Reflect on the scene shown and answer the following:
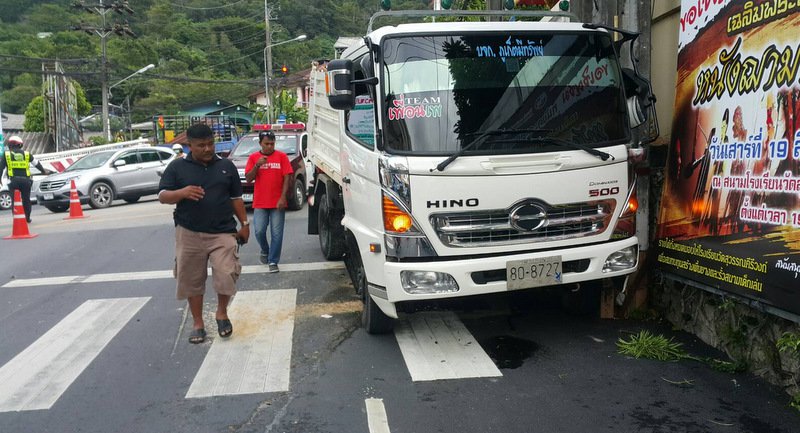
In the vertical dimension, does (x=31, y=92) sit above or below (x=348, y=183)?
above

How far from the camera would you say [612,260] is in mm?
5191

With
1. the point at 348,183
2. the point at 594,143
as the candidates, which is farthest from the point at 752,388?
the point at 348,183

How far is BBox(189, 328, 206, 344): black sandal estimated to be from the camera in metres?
5.74

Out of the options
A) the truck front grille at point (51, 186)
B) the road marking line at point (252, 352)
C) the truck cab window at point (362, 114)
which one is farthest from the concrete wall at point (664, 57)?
the truck front grille at point (51, 186)

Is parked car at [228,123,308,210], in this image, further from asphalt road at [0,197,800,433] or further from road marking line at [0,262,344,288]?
asphalt road at [0,197,800,433]

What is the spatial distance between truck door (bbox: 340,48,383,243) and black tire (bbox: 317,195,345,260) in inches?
78.4

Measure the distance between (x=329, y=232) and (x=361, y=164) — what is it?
3.19 metres

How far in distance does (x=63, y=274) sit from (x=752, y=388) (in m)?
8.26

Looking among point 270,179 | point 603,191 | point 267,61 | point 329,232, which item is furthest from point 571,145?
point 267,61

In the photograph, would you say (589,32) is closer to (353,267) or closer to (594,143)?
(594,143)

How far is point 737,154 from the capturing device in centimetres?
463

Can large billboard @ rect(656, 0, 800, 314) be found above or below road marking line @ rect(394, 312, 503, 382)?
above

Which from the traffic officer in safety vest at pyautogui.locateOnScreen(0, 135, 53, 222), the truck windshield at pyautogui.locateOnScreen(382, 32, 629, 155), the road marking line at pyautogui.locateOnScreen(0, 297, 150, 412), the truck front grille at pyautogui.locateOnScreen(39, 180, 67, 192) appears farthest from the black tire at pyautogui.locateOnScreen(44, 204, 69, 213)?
the truck windshield at pyautogui.locateOnScreen(382, 32, 629, 155)

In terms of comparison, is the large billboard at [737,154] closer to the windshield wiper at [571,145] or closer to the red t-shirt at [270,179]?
Answer: the windshield wiper at [571,145]
